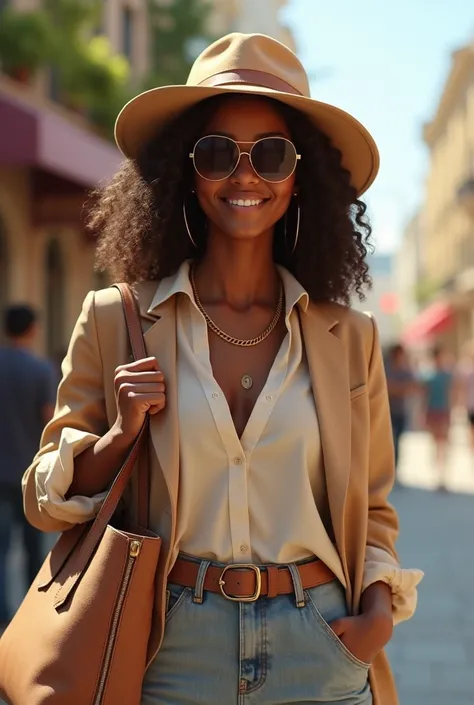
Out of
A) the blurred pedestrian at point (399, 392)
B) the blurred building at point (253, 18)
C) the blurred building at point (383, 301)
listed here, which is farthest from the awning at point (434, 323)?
the blurred pedestrian at point (399, 392)

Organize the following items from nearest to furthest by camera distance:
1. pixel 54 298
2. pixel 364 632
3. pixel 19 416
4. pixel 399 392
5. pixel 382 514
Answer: pixel 364 632 → pixel 382 514 → pixel 19 416 → pixel 399 392 → pixel 54 298

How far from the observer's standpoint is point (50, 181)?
14586 mm

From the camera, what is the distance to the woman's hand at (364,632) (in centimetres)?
232

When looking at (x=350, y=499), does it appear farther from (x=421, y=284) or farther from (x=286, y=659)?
(x=421, y=284)

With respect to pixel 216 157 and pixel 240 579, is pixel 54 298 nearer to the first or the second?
pixel 216 157

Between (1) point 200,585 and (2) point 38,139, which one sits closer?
(1) point 200,585

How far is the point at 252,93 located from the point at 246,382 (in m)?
0.64

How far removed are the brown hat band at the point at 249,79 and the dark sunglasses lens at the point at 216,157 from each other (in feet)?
0.43

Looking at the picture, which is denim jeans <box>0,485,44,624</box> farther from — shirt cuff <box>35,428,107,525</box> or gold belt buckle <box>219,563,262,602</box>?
gold belt buckle <box>219,563,262,602</box>

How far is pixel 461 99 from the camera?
A: 160 feet

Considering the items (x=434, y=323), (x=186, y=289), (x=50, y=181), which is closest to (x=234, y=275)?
(x=186, y=289)

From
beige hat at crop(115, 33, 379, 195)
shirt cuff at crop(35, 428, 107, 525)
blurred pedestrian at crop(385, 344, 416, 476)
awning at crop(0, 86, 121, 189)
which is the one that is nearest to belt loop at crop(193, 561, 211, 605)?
shirt cuff at crop(35, 428, 107, 525)

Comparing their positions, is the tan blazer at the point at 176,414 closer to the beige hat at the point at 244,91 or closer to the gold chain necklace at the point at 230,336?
the gold chain necklace at the point at 230,336

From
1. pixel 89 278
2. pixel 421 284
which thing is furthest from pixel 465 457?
pixel 421 284
